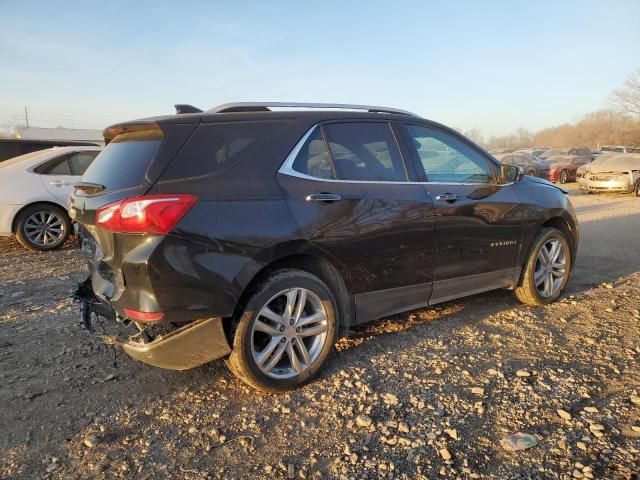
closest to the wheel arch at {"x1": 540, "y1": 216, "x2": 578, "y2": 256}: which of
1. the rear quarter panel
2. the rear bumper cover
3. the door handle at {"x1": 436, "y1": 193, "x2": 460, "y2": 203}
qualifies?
the rear quarter panel

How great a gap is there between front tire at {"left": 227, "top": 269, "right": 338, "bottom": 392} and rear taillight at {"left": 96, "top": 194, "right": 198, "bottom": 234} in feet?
2.18

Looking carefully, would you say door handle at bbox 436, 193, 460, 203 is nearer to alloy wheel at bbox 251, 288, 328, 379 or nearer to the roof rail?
the roof rail

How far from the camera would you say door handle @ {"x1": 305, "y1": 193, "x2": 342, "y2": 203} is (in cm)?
317

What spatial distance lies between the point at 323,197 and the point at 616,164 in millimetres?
15086

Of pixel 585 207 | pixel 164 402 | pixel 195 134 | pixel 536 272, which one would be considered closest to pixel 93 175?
pixel 195 134

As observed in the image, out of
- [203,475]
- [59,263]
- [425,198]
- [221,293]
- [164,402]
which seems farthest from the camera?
[59,263]

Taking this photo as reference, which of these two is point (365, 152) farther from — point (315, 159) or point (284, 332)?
point (284, 332)

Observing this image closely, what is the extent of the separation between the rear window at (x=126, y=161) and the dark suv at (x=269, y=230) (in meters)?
0.01

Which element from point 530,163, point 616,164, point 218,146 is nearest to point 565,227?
point 218,146

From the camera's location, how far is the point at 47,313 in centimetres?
467

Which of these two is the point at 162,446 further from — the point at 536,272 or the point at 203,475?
the point at 536,272

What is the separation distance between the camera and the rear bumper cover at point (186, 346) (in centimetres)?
285

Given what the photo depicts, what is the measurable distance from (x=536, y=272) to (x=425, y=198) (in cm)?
171

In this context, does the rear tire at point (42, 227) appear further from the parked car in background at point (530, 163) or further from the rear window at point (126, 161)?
the parked car in background at point (530, 163)
